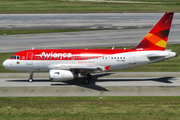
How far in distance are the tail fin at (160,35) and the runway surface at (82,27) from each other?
20.1 metres

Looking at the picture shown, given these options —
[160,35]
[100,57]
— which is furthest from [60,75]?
[160,35]

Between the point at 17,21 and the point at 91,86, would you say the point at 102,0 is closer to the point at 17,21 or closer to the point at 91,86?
the point at 17,21

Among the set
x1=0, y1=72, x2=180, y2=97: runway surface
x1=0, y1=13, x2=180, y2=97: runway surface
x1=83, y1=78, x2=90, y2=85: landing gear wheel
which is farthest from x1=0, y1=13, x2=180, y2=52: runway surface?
x1=83, y1=78, x2=90, y2=85: landing gear wheel

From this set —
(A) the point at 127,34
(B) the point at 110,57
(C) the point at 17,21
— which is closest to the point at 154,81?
(B) the point at 110,57

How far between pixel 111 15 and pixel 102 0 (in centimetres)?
3468

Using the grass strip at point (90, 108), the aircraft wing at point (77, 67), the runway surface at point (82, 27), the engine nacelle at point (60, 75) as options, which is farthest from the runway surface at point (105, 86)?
the runway surface at point (82, 27)

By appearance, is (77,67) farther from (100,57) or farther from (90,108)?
(90,108)

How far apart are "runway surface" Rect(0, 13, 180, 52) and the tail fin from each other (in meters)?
20.1

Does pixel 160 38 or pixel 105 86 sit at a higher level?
pixel 160 38

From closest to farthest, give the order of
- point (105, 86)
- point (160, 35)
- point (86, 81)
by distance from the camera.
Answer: point (105, 86) < point (86, 81) < point (160, 35)

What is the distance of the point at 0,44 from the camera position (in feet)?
202

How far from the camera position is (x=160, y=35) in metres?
39.5

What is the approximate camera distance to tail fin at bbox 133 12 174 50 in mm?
39031

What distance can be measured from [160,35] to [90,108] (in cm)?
1545
